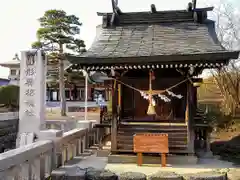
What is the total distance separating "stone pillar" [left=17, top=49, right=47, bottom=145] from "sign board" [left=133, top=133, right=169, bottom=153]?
515cm

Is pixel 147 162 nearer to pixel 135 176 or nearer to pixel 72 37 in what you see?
pixel 135 176

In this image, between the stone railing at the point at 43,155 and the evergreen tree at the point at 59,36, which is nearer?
→ the stone railing at the point at 43,155

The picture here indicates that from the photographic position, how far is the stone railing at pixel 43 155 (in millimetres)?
5598

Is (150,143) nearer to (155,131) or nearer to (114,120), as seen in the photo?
(155,131)

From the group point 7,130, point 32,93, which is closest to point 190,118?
point 32,93

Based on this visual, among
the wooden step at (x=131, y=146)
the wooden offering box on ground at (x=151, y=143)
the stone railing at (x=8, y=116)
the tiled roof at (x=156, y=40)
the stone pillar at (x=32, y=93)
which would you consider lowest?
the wooden step at (x=131, y=146)

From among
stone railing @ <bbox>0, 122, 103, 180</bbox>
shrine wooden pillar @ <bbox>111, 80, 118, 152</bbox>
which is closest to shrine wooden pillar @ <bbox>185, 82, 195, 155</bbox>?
shrine wooden pillar @ <bbox>111, 80, 118, 152</bbox>

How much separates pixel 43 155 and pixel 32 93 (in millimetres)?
5568

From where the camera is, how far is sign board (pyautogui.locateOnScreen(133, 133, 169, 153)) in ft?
29.0

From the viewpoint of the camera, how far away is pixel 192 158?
370 inches

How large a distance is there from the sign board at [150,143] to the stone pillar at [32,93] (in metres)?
5.15

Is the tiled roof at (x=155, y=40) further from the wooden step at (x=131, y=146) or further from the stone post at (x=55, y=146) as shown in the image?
the wooden step at (x=131, y=146)

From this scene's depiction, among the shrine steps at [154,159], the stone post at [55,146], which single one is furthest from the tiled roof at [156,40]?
the shrine steps at [154,159]

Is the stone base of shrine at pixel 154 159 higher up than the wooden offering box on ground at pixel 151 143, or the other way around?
the wooden offering box on ground at pixel 151 143
